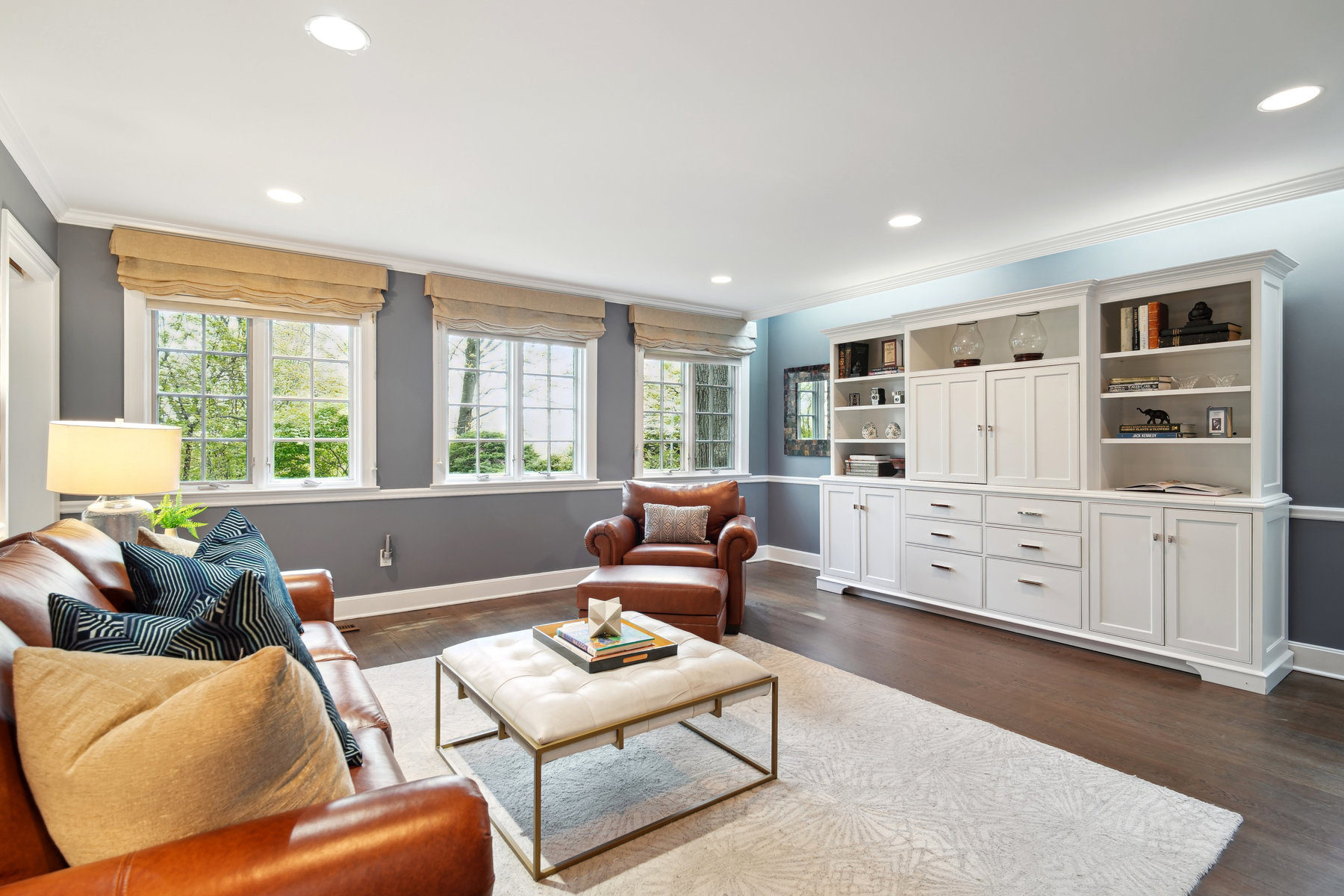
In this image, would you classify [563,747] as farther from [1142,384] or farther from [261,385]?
[1142,384]

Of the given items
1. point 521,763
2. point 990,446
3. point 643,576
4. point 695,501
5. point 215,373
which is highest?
point 215,373

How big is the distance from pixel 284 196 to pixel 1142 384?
4646mm

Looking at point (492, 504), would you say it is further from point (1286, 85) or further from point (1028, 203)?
point (1286, 85)

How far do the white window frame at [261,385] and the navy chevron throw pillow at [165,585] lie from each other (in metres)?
2.78

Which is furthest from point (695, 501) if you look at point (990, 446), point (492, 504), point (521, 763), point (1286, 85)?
point (1286, 85)

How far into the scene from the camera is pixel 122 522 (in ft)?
9.15

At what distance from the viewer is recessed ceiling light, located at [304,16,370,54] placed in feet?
6.40

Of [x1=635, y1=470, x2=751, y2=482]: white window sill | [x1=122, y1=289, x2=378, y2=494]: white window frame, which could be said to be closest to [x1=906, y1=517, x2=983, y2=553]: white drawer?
[x1=635, y1=470, x2=751, y2=482]: white window sill

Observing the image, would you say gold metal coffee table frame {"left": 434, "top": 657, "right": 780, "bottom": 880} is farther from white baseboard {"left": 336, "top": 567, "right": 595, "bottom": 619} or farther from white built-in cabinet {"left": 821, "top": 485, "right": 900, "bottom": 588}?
white built-in cabinet {"left": 821, "top": 485, "right": 900, "bottom": 588}

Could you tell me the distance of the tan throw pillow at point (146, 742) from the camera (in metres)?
0.88

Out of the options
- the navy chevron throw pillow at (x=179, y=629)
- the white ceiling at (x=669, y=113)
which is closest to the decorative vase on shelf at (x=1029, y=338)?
the white ceiling at (x=669, y=113)

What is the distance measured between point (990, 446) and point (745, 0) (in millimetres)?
3189

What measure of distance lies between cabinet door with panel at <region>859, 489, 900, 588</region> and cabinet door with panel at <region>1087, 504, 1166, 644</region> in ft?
4.06

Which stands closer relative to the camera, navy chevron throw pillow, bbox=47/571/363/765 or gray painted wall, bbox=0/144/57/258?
navy chevron throw pillow, bbox=47/571/363/765
